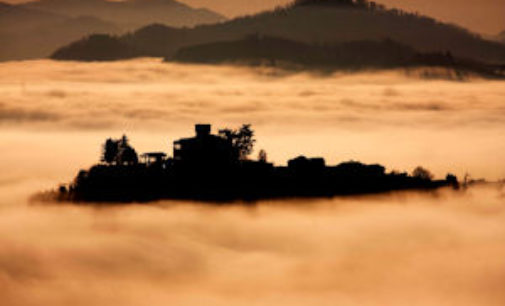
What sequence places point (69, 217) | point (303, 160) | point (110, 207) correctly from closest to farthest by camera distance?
point (69, 217) < point (110, 207) < point (303, 160)

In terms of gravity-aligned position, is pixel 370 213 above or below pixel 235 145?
below

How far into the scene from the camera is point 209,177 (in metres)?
155

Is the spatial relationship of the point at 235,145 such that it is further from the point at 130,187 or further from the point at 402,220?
the point at 402,220

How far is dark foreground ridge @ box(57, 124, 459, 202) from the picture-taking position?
152 metres

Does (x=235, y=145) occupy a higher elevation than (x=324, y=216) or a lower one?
higher

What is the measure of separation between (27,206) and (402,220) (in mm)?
61247

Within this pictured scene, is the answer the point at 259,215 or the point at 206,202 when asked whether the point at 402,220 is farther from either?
the point at 206,202

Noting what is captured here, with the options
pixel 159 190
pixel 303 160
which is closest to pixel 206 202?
pixel 159 190

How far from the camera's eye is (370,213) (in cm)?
14338

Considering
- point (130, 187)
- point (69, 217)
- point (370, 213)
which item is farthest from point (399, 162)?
point (69, 217)

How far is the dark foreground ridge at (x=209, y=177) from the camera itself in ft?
498

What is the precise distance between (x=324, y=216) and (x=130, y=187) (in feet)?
112

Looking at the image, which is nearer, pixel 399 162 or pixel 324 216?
pixel 324 216

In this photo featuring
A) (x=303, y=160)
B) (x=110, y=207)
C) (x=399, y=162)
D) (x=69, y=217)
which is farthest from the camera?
(x=399, y=162)
